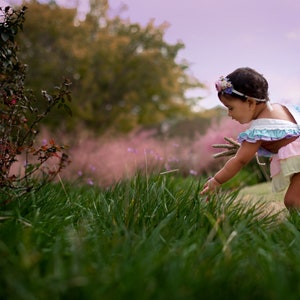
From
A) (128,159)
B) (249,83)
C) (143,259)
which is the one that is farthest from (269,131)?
(128,159)

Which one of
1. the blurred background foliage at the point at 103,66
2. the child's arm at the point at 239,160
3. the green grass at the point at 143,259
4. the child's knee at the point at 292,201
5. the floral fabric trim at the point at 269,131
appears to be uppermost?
the blurred background foliage at the point at 103,66

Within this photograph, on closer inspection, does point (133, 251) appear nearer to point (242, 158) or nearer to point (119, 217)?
point (119, 217)

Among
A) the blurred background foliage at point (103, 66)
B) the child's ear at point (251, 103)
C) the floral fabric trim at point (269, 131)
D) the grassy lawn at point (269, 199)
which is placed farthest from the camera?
the blurred background foliage at point (103, 66)

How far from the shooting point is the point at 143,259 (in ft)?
4.91

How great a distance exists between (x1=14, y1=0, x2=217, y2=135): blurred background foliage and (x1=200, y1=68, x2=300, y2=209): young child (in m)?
8.49

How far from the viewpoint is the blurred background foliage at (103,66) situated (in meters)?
11.9

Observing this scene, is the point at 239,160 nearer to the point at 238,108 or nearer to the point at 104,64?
the point at 238,108

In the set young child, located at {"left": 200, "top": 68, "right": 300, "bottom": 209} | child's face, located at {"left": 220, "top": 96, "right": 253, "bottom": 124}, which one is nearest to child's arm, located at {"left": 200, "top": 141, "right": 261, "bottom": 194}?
young child, located at {"left": 200, "top": 68, "right": 300, "bottom": 209}

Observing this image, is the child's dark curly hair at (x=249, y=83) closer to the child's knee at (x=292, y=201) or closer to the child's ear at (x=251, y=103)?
the child's ear at (x=251, y=103)

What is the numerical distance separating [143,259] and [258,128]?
1.59 m

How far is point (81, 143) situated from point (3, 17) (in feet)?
15.5

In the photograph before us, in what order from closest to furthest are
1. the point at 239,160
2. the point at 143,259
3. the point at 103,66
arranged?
the point at 143,259, the point at 239,160, the point at 103,66

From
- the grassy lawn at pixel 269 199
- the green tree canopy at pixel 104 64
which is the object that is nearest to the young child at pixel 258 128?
the grassy lawn at pixel 269 199

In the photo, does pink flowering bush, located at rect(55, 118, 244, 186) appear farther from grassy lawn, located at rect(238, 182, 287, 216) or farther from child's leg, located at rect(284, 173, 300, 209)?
child's leg, located at rect(284, 173, 300, 209)
